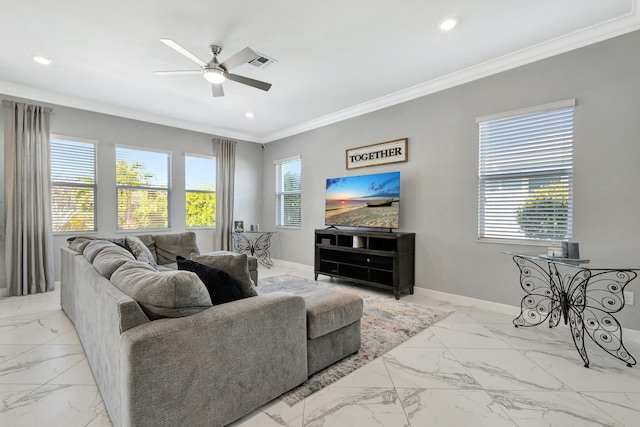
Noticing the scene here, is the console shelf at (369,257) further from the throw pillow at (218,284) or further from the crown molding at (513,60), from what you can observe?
the throw pillow at (218,284)

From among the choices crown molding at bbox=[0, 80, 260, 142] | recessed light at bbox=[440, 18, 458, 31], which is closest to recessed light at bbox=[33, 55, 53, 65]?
crown molding at bbox=[0, 80, 260, 142]

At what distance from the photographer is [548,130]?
9.96ft

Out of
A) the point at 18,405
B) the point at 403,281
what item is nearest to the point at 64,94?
the point at 18,405

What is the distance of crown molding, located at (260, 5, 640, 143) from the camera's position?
8.48 ft

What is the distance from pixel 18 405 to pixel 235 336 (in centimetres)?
145

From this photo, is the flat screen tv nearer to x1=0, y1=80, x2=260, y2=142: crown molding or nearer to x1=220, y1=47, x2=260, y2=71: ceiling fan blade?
x1=220, y1=47, x2=260, y2=71: ceiling fan blade

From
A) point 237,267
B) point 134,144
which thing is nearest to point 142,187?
point 134,144

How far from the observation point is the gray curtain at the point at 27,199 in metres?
3.88

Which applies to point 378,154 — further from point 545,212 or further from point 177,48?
point 177,48

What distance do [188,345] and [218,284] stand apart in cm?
41

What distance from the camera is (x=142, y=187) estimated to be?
16.6 ft

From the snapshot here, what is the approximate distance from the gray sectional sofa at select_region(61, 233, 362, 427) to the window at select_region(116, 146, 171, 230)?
126 inches

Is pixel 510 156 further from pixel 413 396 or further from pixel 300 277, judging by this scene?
pixel 300 277

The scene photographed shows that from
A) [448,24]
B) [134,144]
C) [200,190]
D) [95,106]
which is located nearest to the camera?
[448,24]
